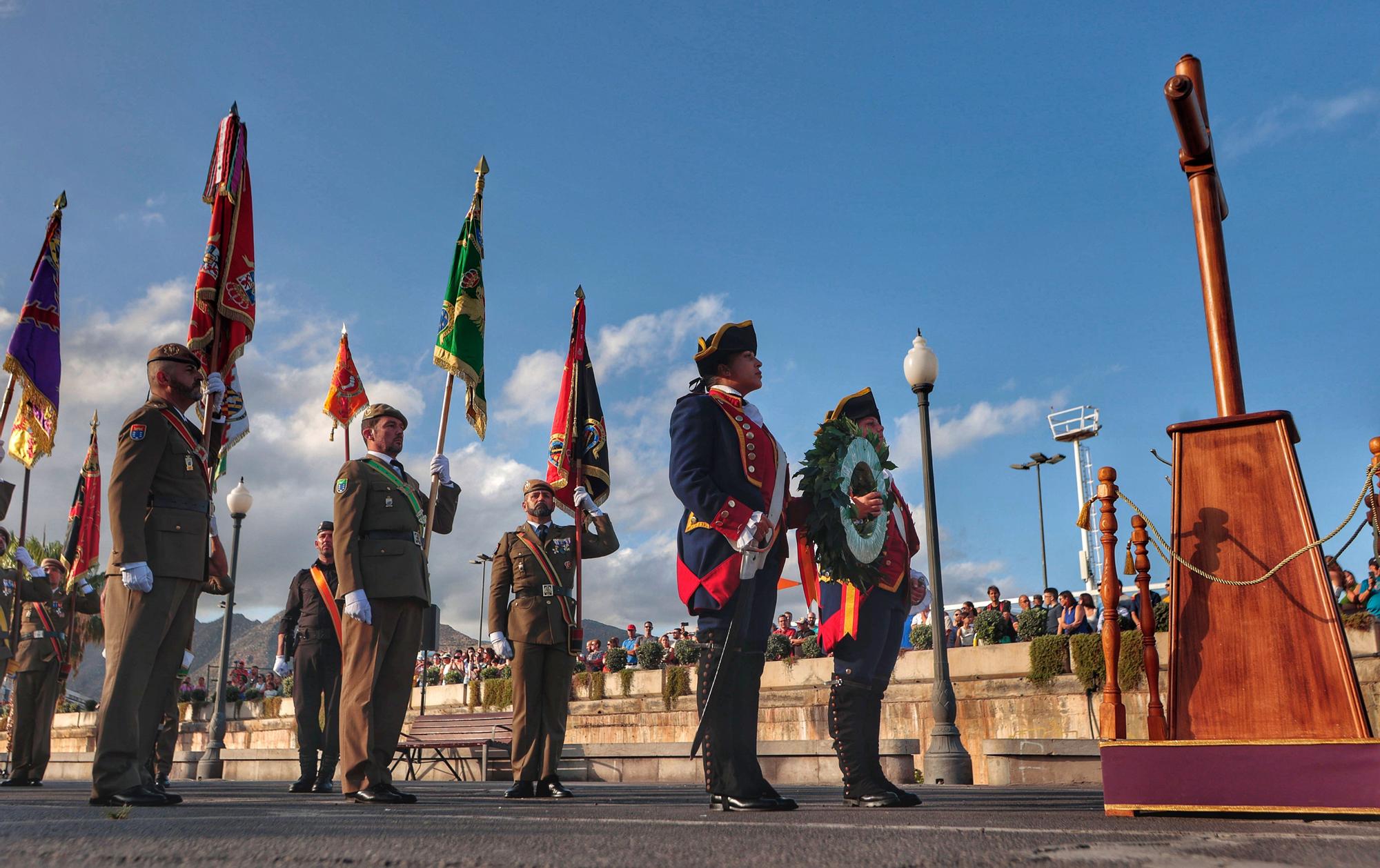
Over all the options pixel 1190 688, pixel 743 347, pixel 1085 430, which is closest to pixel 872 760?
pixel 1190 688

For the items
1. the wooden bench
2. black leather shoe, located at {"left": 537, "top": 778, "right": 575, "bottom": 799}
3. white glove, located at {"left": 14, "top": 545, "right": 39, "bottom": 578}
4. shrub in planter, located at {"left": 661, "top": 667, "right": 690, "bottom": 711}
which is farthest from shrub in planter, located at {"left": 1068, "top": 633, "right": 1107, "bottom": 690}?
white glove, located at {"left": 14, "top": 545, "right": 39, "bottom": 578}

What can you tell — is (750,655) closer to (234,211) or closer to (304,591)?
(234,211)

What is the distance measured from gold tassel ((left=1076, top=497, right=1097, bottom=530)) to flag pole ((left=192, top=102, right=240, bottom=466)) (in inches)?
187

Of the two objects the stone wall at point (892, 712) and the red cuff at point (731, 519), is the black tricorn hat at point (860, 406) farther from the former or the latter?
the stone wall at point (892, 712)

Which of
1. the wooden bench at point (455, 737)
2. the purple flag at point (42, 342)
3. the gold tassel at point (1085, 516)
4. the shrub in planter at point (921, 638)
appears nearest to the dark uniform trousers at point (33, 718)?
the purple flag at point (42, 342)

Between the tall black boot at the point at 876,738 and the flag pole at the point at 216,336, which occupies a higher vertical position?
the flag pole at the point at 216,336

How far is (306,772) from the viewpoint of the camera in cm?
955

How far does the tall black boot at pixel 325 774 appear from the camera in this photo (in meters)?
9.44

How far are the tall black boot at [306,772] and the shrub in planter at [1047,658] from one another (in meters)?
9.06

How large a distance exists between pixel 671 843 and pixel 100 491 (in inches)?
559

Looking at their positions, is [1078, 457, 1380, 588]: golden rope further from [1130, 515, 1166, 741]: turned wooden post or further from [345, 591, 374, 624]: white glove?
[345, 591, 374, 624]: white glove

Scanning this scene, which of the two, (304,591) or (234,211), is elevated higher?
(234,211)

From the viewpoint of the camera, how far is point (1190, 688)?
14.6ft

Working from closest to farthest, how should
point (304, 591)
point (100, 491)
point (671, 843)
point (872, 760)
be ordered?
point (671, 843)
point (872, 760)
point (304, 591)
point (100, 491)
